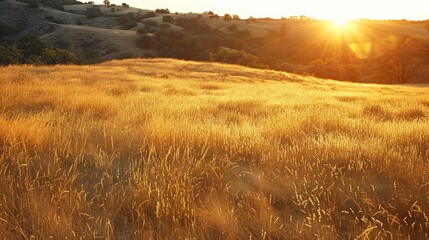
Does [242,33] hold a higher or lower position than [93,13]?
lower

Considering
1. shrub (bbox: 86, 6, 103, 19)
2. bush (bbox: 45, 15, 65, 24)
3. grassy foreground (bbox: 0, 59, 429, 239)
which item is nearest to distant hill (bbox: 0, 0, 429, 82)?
shrub (bbox: 86, 6, 103, 19)

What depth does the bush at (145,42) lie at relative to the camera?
7206 centimetres

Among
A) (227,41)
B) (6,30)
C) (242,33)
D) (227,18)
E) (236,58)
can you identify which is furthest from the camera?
(227,18)

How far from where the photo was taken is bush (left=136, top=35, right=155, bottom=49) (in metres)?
72.1

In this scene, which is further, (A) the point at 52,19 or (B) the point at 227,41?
(A) the point at 52,19

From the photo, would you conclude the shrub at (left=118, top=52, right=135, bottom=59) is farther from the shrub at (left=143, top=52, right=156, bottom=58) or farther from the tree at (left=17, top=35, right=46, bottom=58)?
the tree at (left=17, top=35, right=46, bottom=58)

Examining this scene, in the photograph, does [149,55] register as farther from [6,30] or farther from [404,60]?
[404,60]

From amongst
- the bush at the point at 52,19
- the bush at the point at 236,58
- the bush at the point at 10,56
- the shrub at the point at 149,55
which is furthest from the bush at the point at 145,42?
the bush at the point at 52,19

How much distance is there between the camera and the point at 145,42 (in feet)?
237

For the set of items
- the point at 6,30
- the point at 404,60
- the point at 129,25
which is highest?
the point at 129,25

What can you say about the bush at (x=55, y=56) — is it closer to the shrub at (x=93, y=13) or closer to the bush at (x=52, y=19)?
the bush at (x=52, y=19)

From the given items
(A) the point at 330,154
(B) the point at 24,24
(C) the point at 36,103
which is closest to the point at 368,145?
(A) the point at 330,154

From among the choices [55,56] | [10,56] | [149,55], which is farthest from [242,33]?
[10,56]

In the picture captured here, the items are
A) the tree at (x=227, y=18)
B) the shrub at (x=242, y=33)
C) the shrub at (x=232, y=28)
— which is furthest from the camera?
the tree at (x=227, y=18)
